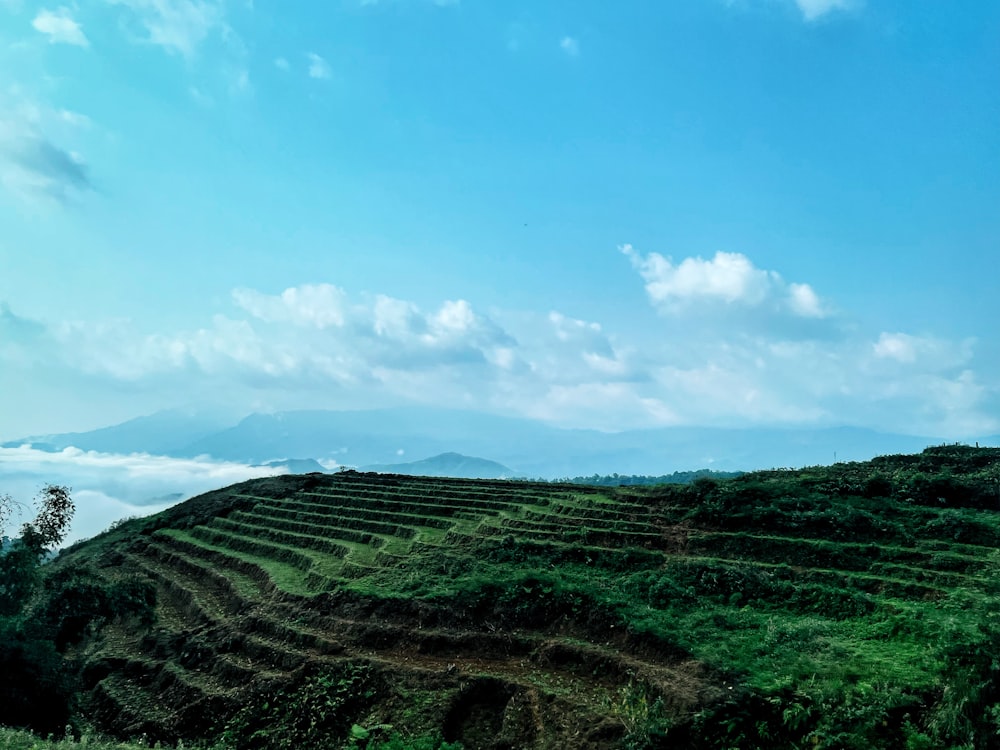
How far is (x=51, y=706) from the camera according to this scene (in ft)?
51.5

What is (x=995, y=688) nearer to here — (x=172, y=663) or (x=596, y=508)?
(x=596, y=508)

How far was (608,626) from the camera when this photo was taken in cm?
1689

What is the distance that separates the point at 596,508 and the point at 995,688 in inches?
629

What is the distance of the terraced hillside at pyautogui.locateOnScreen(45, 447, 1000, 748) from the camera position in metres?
12.3

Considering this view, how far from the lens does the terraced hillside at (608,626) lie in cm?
1226

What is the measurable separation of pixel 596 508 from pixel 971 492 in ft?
45.1

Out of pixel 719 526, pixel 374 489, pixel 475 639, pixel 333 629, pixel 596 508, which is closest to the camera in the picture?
pixel 475 639

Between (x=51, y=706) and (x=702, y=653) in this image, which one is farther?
(x=51, y=706)

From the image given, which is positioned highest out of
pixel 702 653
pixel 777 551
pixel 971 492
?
pixel 971 492

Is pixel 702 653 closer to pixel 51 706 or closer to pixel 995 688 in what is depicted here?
pixel 995 688

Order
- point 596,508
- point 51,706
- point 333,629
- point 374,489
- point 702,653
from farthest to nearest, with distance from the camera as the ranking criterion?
point 374,489, point 596,508, point 333,629, point 51,706, point 702,653

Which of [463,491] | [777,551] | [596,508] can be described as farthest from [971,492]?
[463,491]

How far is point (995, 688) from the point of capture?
35.0 ft

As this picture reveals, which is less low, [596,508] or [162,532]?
[596,508]
